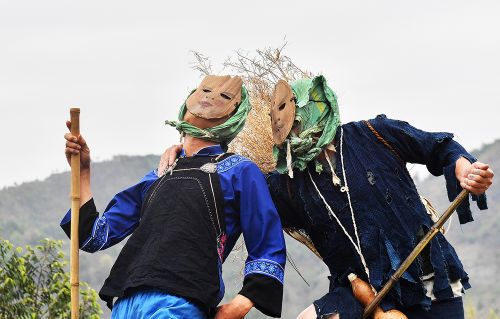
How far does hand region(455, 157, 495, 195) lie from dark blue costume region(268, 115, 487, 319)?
0.10 meters

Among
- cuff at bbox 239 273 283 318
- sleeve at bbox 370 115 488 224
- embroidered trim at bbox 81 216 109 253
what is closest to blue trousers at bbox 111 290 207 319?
cuff at bbox 239 273 283 318

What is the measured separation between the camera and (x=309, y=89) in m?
5.26

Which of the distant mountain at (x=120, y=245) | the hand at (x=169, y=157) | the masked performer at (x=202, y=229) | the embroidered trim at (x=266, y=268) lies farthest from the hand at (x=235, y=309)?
the distant mountain at (x=120, y=245)

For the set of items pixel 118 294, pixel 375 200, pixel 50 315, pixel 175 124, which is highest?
pixel 175 124

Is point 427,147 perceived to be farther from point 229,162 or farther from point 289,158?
point 229,162

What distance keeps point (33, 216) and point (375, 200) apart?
4522cm

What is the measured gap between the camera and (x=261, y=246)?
503 centimetres

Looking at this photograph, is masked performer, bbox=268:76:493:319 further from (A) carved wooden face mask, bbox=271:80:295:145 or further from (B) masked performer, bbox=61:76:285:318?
(B) masked performer, bbox=61:76:285:318

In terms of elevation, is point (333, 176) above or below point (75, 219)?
above

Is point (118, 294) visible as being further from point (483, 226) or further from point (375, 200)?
point (483, 226)

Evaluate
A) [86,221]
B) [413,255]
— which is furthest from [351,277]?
[86,221]

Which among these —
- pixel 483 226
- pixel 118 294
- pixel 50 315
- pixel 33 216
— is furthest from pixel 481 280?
pixel 118 294

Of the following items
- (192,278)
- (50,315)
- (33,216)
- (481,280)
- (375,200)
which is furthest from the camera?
(33,216)

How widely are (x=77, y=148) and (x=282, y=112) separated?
945mm
